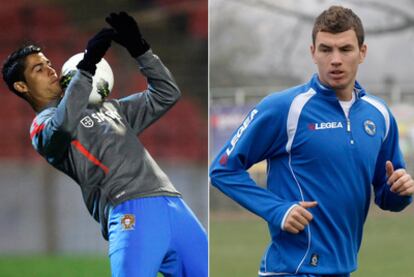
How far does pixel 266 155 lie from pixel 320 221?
30 centimetres

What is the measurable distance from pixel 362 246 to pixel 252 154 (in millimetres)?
7257

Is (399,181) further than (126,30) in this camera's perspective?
No

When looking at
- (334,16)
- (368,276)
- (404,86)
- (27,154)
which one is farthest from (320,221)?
(404,86)

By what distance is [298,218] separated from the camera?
3123 mm

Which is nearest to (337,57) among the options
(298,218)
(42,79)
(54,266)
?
(298,218)

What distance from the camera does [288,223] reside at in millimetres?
3139

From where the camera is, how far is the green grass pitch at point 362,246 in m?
8.55

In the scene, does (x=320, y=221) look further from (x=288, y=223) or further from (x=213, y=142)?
(x=213, y=142)

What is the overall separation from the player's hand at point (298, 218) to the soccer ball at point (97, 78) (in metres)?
1.27

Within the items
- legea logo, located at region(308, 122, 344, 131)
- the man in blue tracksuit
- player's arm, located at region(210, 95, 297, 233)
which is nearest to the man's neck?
the man in blue tracksuit

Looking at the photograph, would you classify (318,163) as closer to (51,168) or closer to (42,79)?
(42,79)

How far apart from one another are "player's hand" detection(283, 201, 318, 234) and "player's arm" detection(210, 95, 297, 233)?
9 centimetres

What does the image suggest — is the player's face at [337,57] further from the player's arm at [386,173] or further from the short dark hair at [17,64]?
the short dark hair at [17,64]

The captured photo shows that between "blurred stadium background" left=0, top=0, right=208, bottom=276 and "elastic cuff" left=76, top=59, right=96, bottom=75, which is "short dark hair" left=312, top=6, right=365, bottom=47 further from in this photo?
"blurred stadium background" left=0, top=0, right=208, bottom=276
